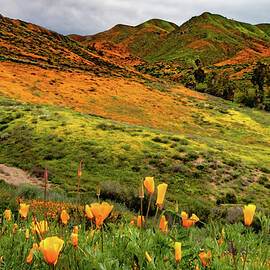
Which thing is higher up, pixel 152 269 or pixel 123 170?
pixel 152 269

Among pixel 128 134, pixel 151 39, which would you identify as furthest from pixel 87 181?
pixel 151 39

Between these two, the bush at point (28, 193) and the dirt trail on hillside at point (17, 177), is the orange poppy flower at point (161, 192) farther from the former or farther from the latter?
the dirt trail on hillside at point (17, 177)

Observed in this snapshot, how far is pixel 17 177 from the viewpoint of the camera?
9.48 m

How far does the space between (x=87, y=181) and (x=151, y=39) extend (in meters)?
160

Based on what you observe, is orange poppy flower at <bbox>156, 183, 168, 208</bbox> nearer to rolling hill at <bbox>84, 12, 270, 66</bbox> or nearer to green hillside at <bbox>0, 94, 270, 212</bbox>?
green hillside at <bbox>0, 94, 270, 212</bbox>

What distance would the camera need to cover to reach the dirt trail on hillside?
8932 mm

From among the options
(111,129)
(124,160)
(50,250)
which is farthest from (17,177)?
(50,250)

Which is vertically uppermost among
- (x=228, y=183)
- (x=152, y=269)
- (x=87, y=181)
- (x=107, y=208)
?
(x=107, y=208)

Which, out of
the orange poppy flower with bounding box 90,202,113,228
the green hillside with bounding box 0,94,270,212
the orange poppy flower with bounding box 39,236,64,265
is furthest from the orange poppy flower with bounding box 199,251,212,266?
the green hillside with bounding box 0,94,270,212

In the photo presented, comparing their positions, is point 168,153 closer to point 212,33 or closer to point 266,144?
point 266,144

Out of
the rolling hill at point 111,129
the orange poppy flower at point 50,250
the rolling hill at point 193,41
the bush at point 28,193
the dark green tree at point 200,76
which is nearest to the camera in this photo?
the orange poppy flower at point 50,250

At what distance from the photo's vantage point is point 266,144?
72.8 ft

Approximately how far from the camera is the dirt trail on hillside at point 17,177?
8932 millimetres

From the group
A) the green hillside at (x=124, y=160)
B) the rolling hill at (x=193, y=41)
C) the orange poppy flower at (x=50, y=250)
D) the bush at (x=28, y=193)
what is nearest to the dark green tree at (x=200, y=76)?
the rolling hill at (x=193, y=41)
